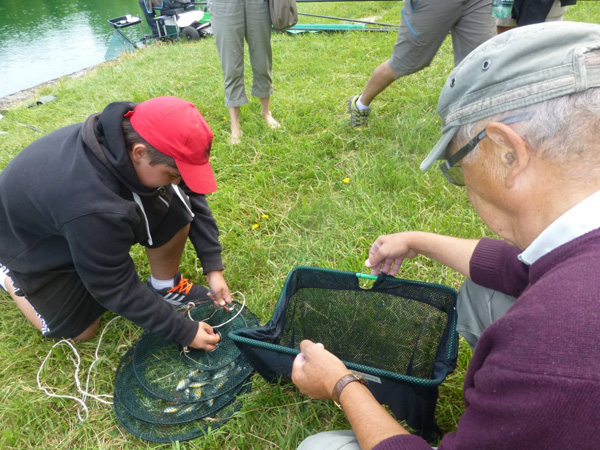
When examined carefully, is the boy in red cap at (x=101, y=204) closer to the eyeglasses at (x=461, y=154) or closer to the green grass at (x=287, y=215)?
the green grass at (x=287, y=215)

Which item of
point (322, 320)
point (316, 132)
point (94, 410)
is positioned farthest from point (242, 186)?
point (94, 410)

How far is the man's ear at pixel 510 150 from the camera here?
781 mm

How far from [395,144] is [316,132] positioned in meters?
0.68

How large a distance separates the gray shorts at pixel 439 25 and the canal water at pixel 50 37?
28.7ft

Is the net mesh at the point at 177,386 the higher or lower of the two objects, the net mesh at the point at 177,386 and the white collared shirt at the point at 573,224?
the lower

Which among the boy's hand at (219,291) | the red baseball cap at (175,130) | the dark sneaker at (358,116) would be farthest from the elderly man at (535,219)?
the dark sneaker at (358,116)

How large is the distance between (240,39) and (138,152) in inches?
79.2

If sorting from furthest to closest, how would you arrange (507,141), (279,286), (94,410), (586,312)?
(279,286), (94,410), (507,141), (586,312)

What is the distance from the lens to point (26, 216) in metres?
1.57

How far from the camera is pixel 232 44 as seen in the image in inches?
123

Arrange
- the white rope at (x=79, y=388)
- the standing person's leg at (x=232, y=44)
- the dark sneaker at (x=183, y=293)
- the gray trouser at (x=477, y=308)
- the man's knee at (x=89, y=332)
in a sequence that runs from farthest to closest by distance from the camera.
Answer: the standing person's leg at (x=232, y=44), the dark sneaker at (x=183, y=293), the man's knee at (x=89, y=332), the white rope at (x=79, y=388), the gray trouser at (x=477, y=308)

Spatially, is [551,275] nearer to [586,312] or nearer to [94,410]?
[586,312]

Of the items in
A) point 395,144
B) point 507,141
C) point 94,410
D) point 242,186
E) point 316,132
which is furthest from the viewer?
point 316,132

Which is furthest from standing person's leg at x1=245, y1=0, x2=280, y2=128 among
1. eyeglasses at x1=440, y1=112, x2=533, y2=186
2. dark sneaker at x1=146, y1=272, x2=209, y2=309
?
eyeglasses at x1=440, y1=112, x2=533, y2=186
